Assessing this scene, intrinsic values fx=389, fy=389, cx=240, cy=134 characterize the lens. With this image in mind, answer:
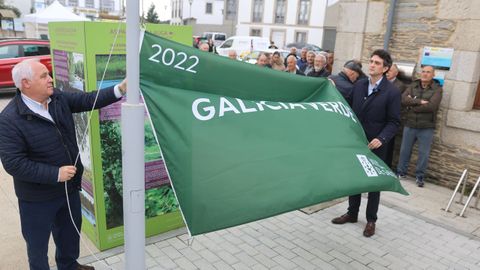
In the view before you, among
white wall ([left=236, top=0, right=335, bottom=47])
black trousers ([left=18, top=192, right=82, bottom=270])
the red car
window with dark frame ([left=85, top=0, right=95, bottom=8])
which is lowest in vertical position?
black trousers ([left=18, top=192, right=82, bottom=270])

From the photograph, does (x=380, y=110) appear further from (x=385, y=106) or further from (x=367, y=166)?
(x=367, y=166)

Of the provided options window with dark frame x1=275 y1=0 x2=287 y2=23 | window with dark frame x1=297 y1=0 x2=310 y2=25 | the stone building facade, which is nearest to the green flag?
the stone building facade

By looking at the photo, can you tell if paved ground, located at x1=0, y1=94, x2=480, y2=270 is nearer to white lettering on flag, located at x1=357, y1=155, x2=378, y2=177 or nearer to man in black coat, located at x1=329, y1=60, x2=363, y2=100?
white lettering on flag, located at x1=357, y1=155, x2=378, y2=177

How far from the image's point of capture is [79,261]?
3.72m

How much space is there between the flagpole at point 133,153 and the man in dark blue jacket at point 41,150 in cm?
62

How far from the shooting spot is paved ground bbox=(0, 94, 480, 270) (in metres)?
3.88

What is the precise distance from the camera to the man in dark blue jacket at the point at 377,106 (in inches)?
168

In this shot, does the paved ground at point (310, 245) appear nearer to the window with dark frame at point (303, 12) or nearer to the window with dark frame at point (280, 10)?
the window with dark frame at point (303, 12)

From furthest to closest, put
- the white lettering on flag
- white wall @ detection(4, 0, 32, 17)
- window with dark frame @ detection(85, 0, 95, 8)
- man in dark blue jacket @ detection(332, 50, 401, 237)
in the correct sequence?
window with dark frame @ detection(85, 0, 95, 8)
white wall @ detection(4, 0, 32, 17)
man in dark blue jacket @ detection(332, 50, 401, 237)
the white lettering on flag

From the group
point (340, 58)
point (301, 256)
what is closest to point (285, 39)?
point (340, 58)

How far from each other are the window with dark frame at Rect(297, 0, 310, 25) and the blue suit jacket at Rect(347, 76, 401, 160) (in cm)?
3991

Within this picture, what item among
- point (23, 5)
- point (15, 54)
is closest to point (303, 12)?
point (23, 5)

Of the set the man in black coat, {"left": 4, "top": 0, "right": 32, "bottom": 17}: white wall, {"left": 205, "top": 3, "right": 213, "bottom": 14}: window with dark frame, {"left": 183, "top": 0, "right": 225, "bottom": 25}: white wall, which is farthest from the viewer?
{"left": 205, "top": 3, "right": 213, "bottom": 14}: window with dark frame

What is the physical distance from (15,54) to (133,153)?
437 inches
